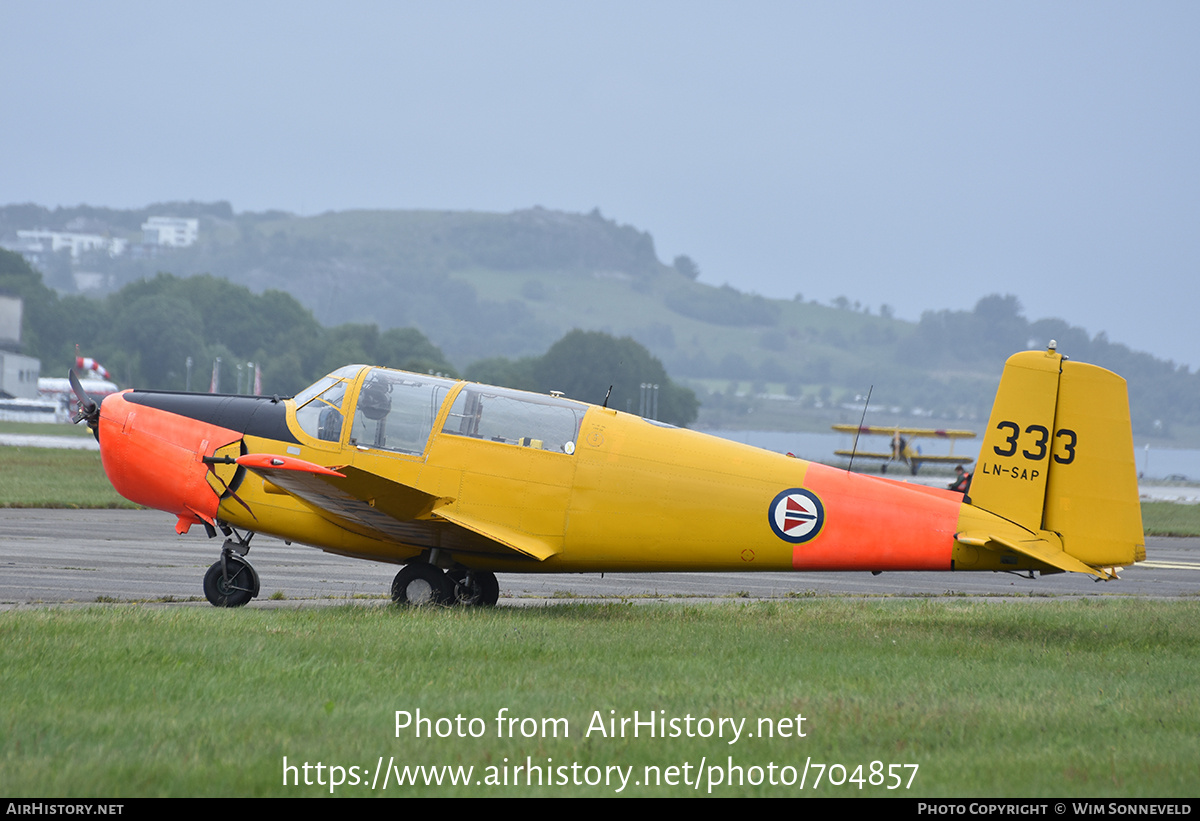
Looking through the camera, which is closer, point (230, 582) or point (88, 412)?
point (230, 582)

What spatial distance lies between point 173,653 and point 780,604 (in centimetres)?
722

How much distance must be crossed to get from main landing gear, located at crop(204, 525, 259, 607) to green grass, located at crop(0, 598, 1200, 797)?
2.58ft

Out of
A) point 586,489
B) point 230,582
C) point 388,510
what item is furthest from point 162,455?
point 586,489

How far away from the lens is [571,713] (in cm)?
693

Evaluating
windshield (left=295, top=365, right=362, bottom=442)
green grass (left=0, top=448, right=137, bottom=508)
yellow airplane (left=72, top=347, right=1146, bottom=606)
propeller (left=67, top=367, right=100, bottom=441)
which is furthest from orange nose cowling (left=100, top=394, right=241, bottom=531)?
green grass (left=0, top=448, right=137, bottom=508)

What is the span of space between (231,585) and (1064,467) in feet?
27.3

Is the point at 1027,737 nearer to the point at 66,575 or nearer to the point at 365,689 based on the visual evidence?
the point at 365,689

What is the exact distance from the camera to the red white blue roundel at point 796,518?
1104 cm

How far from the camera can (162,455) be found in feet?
37.8

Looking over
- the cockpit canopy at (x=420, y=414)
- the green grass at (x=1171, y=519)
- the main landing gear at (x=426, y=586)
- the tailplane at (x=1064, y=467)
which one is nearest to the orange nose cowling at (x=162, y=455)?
the cockpit canopy at (x=420, y=414)

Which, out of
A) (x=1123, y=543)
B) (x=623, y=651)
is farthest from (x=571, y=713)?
(x=1123, y=543)

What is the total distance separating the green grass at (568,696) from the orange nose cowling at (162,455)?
133 centimetres

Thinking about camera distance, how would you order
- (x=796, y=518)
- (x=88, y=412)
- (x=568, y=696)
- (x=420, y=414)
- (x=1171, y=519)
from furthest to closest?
(x=1171, y=519) < (x=88, y=412) < (x=420, y=414) < (x=796, y=518) < (x=568, y=696)

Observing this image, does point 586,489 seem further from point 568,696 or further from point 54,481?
point 54,481
